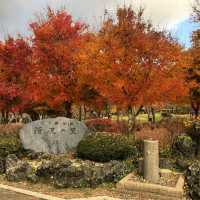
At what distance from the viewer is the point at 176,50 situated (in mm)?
16328

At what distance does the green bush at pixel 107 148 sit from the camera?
11.5 m

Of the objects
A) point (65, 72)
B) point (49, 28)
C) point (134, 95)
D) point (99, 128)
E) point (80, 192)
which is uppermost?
point (49, 28)

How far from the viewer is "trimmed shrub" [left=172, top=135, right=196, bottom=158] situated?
12.4m

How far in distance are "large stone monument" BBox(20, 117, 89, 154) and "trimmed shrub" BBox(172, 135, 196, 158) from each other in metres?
3.76

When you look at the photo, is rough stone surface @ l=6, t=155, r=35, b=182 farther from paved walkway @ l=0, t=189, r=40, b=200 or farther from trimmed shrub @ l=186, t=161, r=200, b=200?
trimmed shrub @ l=186, t=161, r=200, b=200

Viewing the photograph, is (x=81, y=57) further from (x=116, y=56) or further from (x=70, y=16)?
(x=70, y=16)

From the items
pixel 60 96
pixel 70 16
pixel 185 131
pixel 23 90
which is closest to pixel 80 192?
pixel 185 131

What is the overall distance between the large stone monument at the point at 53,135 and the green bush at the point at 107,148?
148 cm

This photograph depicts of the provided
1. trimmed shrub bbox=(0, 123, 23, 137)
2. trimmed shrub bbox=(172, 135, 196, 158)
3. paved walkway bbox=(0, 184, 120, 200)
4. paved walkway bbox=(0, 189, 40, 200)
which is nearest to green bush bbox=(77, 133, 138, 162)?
trimmed shrub bbox=(172, 135, 196, 158)

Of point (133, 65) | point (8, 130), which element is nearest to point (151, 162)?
point (133, 65)

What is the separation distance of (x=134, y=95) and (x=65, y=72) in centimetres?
661

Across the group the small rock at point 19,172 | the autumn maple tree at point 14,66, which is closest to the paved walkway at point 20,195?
the small rock at point 19,172

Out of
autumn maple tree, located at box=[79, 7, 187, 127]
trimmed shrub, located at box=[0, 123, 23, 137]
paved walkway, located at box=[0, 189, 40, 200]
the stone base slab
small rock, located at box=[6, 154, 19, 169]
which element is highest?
autumn maple tree, located at box=[79, 7, 187, 127]

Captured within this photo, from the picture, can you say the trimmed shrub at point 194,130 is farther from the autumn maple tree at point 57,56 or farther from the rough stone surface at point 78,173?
the autumn maple tree at point 57,56
